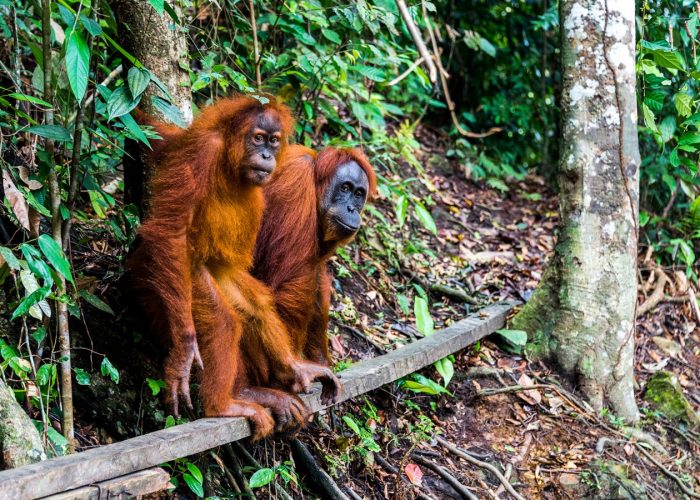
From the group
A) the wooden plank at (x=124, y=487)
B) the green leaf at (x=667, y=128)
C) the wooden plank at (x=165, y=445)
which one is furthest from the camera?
the green leaf at (x=667, y=128)

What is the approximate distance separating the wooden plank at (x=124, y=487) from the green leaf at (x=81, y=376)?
0.64m

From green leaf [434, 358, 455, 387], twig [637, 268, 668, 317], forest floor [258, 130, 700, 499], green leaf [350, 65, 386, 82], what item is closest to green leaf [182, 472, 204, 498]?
forest floor [258, 130, 700, 499]

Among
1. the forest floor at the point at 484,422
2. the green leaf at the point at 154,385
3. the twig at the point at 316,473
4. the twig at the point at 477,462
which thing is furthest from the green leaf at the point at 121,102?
the twig at the point at 477,462

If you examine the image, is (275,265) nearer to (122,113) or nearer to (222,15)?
(122,113)

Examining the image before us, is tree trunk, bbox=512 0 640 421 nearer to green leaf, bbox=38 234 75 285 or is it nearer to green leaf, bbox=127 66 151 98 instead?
green leaf, bbox=127 66 151 98

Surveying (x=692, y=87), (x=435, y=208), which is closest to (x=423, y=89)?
(x=435, y=208)

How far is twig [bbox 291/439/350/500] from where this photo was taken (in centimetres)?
398

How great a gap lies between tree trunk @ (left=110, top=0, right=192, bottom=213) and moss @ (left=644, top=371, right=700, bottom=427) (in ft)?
12.7

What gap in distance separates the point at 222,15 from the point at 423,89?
3.26 meters

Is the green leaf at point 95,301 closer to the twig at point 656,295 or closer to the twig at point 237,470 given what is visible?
the twig at point 237,470

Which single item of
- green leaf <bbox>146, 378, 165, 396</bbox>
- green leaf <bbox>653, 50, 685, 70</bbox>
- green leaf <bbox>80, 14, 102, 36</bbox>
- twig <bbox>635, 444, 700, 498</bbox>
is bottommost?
twig <bbox>635, 444, 700, 498</bbox>

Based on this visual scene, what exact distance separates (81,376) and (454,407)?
8.38ft

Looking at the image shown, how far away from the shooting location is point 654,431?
546 centimetres

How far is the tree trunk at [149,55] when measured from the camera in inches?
147
